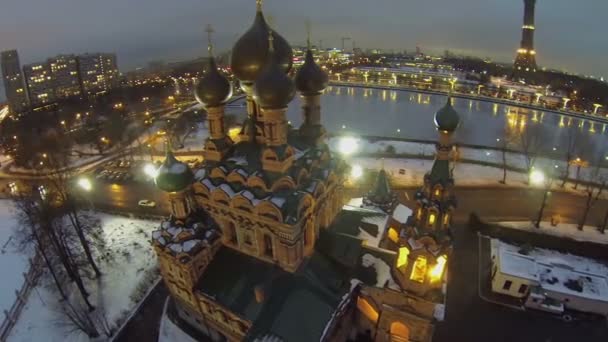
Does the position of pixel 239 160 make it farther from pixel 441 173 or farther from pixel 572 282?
pixel 572 282

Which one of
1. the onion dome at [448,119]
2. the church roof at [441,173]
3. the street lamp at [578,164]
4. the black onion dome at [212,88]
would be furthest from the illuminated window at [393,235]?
the street lamp at [578,164]

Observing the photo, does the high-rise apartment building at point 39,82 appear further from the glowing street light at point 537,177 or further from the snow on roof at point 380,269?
the glowing street light at point 537,177

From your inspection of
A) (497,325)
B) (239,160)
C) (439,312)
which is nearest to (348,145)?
(497,325)

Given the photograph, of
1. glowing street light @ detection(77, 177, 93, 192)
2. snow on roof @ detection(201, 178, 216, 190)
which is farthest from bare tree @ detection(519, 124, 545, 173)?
glowing street light @ detection(77, 177, 93, 192)

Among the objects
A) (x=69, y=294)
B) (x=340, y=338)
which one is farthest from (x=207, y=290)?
(x=69, y=294)

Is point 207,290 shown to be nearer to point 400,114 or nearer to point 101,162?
point 101,162

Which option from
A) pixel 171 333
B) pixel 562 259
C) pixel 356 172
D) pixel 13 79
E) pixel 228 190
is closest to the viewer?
pixel 228 190

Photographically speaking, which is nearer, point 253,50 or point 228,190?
point 228,190
